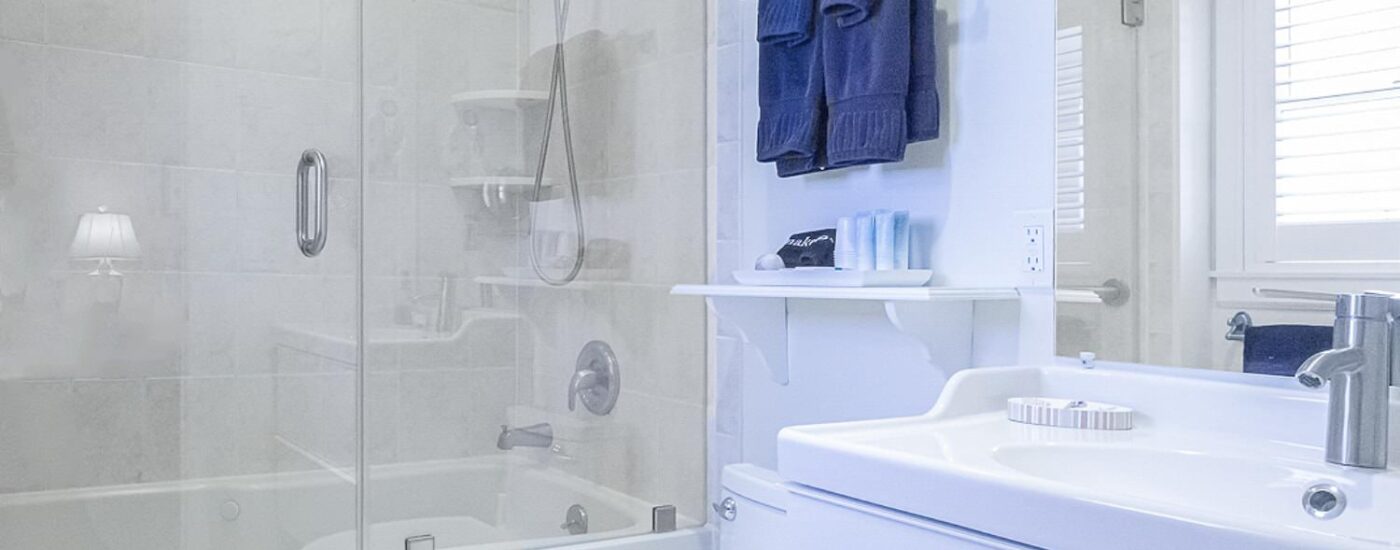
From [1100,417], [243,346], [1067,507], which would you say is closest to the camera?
[1067,507]

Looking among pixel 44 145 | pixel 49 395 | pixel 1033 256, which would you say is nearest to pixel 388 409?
pixel 49 395

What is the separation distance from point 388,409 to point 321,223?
37 cm

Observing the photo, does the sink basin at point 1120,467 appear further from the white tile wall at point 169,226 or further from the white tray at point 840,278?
the white tile wall at point 169,226

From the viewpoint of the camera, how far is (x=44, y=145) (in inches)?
75.1

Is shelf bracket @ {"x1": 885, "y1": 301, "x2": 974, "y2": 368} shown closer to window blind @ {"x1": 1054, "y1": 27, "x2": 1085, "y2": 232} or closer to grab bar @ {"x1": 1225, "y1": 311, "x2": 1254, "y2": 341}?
window blind @ {"x1": 1054, "y1": 27, "x2": 1085, "y2": 232}

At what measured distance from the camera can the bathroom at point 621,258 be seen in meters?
1.35

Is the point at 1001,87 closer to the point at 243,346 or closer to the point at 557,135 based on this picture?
the point at 557,135

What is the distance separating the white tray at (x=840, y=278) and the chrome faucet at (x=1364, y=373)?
2.37 ft

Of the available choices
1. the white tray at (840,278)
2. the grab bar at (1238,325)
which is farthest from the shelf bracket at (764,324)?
the grab bar at (1238,325)

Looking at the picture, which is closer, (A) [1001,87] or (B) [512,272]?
(A) [1001,87]

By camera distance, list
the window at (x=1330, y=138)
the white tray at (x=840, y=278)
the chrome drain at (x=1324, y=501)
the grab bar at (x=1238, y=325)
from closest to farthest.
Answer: the chrome drain at (x=1324, y=501) < the window at (x=1330, y=138) < the grab bar at (x=1238, y=325) < the white tray at (x=840, y=278)

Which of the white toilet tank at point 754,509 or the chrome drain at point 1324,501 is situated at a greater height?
the chrome drain at point 1324,501

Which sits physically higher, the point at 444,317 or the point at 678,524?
the point at 444,317

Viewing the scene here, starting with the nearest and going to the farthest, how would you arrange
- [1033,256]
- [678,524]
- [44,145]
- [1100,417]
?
[1100,417] < [1033,256] < [44,145] < [678,524]
